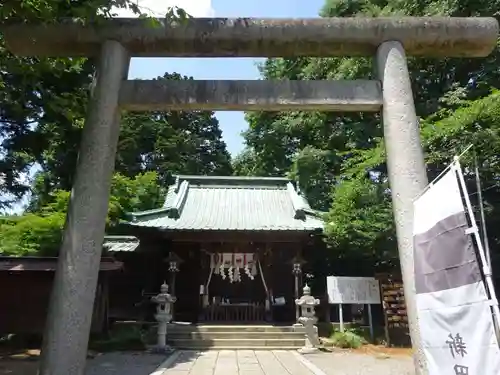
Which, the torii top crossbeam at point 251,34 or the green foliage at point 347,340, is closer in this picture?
the torii top crossbeam at point 251,34

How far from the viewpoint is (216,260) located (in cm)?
1454

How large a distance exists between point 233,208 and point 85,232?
456 inches

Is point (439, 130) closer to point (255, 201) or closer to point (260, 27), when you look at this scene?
point (260, 27)

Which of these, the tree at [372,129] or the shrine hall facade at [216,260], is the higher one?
the tree at [372,129]

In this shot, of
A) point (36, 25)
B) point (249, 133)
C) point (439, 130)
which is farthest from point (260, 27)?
point (249, 133)

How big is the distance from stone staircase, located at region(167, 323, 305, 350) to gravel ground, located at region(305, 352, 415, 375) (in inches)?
58.1

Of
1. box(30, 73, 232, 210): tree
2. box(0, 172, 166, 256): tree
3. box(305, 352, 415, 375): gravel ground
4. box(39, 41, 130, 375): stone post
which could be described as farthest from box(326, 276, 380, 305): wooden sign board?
box(30, 73, 232, 210): tree

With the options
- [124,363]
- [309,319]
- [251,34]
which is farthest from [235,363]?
Answer: [251,34]

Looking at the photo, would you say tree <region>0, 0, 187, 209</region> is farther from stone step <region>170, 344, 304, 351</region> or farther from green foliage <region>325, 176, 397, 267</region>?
green foliage <region>325, 176, 397, 267</region>

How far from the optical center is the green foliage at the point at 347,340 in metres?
12.1

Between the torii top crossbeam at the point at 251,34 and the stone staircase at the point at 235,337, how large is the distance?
29.7 ft

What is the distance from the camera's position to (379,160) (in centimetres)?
1086

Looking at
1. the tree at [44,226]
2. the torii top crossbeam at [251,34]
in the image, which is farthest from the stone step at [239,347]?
the torii top crossbeam at [251,34]

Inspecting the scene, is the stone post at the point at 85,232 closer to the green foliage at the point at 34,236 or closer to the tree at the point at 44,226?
the tree at the point at 44,226
